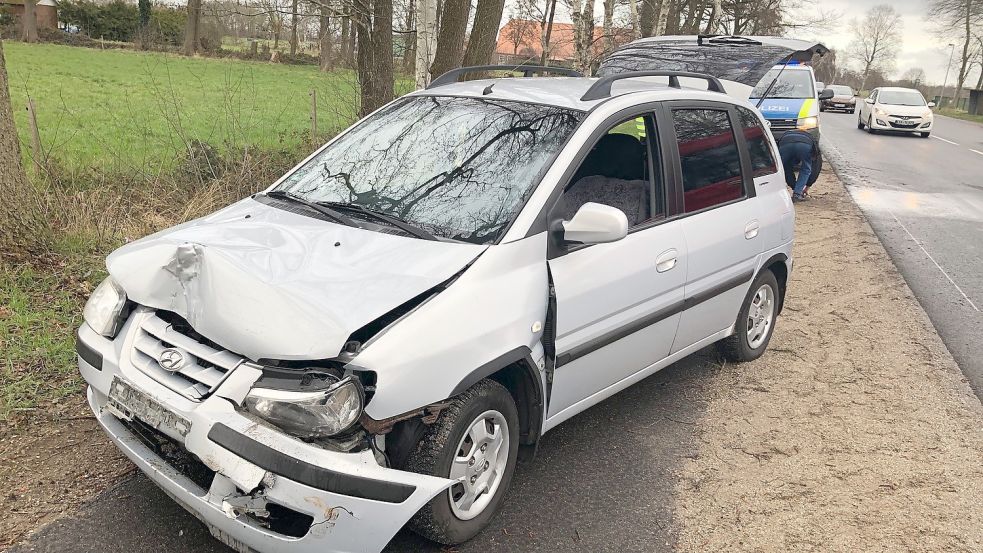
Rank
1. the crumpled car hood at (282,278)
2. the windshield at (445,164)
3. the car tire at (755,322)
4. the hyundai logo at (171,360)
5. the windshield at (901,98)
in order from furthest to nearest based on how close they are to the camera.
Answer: the windshield at (901,98) < the car tire at (755,322) < the windshield at (445,164) < the hyundai logo at (171,360) < the crumpled car hood at (282,278)

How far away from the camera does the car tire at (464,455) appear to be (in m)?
2.74

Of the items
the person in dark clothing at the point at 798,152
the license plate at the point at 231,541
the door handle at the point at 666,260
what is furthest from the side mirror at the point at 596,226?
the person in dark clothing at the point at 798,152

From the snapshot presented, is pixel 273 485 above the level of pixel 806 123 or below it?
below

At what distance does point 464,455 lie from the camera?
9.77ft

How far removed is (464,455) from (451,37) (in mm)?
7142

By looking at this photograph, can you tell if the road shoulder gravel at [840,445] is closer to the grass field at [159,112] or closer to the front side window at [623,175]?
the front side window at [623,175]

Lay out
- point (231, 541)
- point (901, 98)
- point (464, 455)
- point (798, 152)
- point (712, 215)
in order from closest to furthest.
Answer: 1. point (231, 541)
2. point (464, 455)
3. point (712, 215)
4. point (798, 152)
5. point (901, 98)

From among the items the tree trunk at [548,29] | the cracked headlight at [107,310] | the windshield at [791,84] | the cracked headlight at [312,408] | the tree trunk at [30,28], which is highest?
the tree trunk at [548,29]

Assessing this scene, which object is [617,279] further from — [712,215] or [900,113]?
[900,113]

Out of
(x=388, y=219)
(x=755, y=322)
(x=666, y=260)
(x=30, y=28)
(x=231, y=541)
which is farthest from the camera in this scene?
(x=30, y=28)

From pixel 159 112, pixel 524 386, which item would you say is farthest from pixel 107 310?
pixel 159 112

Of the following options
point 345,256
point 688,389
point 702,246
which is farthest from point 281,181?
point 688,389

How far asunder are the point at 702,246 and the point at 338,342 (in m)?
2.44

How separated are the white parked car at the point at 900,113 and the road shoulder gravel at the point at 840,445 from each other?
68.4ft
